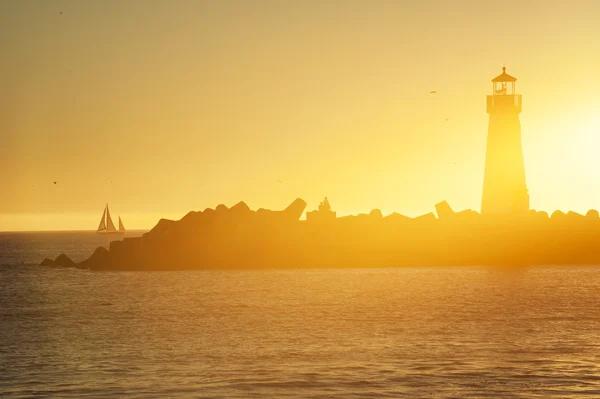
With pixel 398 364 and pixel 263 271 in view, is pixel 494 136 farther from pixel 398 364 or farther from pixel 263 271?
pixel 398 364

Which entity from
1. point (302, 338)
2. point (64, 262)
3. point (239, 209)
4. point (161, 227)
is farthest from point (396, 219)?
point (302, 338)

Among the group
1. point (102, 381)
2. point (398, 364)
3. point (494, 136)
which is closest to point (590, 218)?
point (494, 136)

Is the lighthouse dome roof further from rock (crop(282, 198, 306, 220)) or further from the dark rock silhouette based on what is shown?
rock (crop(282, 198, 306, 220))

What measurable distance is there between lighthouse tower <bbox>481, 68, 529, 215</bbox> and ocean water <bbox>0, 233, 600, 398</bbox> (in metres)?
7.77

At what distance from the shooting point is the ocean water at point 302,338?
23141 millimetres

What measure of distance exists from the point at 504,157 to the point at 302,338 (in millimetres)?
36416

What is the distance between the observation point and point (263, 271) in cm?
6875

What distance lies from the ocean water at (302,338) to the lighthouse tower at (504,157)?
7772mm

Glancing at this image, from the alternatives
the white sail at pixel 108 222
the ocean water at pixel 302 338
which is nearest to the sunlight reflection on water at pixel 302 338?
the ocean water at pixel 302 338

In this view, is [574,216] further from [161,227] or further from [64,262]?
[64,262]

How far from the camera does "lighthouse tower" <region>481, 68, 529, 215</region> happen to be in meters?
64.9

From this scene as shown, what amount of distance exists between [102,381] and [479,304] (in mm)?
24856

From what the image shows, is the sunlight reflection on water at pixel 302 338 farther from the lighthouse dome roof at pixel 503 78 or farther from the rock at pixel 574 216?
the rock at pixel 574 216

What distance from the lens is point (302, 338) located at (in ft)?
105
